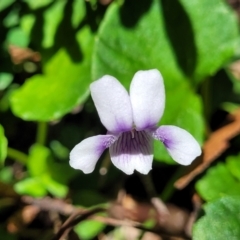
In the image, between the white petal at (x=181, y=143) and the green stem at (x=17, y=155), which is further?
the green stem at (x=17, y=155)

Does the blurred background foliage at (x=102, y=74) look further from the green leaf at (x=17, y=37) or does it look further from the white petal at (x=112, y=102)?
the white petal at (x=112, y=102)

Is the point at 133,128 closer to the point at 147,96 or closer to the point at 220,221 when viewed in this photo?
the point at 147,96

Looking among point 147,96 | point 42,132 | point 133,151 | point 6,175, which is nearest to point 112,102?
point 147,96

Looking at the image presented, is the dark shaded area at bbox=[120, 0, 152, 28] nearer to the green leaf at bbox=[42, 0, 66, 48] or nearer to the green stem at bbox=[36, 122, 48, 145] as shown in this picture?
the green leaf at bbox=[42, 0, 66, 48]

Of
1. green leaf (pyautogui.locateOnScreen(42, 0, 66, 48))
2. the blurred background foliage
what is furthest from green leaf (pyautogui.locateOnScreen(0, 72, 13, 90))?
green leaf (pyautogui.locateOnScreen(42, 0, 66, 48))

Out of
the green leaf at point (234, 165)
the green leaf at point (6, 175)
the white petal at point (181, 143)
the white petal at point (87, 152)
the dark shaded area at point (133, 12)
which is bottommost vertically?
the green leaf at point (234, 165)

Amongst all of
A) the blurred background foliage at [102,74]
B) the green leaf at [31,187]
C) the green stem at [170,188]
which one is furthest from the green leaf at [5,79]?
the green stem at [170,188]
